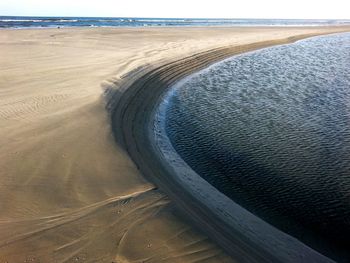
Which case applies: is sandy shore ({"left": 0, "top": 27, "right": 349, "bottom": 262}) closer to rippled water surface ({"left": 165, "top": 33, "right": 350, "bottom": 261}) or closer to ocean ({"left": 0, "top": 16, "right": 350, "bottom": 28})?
rippled water surface ({"left": 165, "top": 33, "right": 350, "bottom": 261})

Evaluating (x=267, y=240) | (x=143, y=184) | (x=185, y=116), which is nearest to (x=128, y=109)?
(x=185, y=116)

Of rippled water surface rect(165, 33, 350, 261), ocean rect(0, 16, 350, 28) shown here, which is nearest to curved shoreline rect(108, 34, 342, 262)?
rippled water surface rect(165, 33, 350, 261)

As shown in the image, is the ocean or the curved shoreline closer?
the curved shoreline

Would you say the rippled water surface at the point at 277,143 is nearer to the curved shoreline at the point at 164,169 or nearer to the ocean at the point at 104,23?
the curved shoreline at the point at 164,169

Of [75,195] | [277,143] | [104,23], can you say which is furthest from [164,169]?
[104,23]

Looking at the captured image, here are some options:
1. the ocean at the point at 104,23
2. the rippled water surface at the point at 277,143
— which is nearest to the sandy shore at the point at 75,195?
the rippled water surface at the point at 277,143

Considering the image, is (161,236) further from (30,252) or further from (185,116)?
(185,116)
